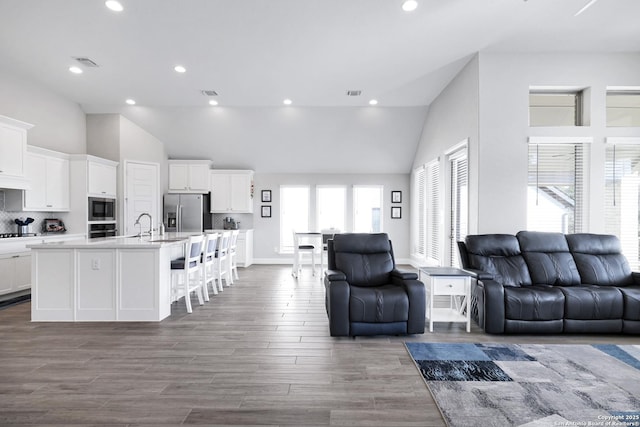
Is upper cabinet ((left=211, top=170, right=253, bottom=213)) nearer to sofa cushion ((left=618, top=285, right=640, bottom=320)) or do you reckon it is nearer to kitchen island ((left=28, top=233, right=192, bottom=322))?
kitchen island ((left=28, top=233, right=192, bottom=322))

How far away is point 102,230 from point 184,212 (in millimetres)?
1810

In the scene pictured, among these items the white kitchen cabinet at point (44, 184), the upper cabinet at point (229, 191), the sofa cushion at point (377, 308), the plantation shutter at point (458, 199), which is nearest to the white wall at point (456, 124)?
the plantation shutter at point (458, 199)

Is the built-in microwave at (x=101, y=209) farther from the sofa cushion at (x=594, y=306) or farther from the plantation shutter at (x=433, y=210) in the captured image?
the sofa cushion at (x=594, y=306)

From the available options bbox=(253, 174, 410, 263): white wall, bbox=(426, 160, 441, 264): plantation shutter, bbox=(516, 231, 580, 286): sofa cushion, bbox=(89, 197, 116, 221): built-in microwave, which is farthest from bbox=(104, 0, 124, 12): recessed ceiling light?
bbox=(253, 174, 410, 263): white wall

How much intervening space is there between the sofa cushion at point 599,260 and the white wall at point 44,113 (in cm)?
855

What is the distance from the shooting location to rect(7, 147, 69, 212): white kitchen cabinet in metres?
5.76

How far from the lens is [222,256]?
6.17 meters

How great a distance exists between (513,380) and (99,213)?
734 cm

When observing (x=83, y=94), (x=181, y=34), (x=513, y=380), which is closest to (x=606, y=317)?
(x=513, y=380)

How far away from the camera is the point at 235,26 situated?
421 centimetres

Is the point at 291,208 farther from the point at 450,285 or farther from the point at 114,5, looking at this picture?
the point at 114,5

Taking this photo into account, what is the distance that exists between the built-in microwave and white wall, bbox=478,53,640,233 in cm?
683

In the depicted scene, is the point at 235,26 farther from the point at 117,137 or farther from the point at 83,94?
the point at 117,137

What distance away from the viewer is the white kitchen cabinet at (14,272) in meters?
5.16
